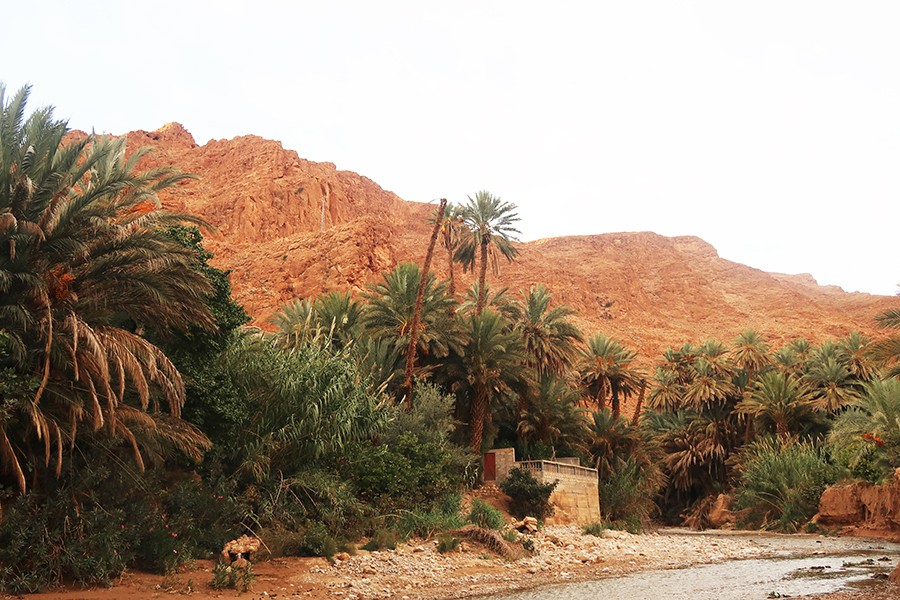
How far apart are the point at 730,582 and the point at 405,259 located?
241ft

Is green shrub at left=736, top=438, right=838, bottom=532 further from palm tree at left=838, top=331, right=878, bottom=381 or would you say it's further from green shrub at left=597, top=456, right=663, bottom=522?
green shrub at left=597, top=456, right=663, bottom=522

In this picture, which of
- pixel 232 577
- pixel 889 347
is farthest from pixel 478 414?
pixel 232 577

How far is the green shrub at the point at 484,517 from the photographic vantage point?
2352cm

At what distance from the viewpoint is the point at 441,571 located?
663 inches

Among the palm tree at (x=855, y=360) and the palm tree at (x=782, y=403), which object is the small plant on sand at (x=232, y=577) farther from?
the palm tree at (x=855, y=360)

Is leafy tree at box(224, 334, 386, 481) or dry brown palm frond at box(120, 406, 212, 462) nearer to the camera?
dry brown palm frond at box(120, 406, 212, 462)

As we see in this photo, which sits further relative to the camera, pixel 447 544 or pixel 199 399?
pixel 447 544

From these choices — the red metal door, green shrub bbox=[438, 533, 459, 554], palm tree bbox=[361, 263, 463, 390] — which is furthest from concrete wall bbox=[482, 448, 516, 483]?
green shrub bbox=[438, 533, 459, 554]

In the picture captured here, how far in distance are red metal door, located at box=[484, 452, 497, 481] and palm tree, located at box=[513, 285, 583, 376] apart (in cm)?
533

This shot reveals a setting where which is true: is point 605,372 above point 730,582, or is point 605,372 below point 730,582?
above

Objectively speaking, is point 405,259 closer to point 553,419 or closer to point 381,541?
point 553,419

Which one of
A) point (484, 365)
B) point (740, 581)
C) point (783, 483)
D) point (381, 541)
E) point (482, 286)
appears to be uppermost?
point (482, 286)

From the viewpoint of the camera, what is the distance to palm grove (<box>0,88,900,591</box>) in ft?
39.9

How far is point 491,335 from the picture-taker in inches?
1213
